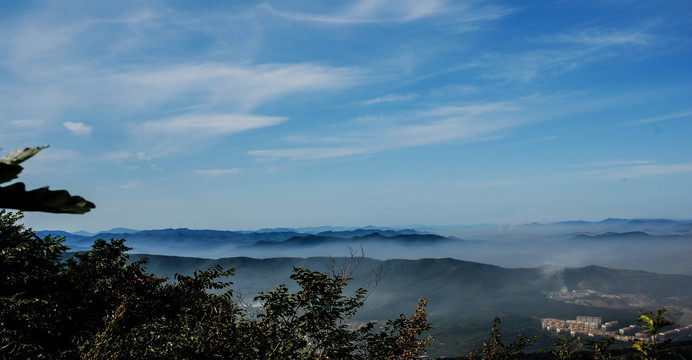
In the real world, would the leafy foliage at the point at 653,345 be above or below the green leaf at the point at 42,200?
below

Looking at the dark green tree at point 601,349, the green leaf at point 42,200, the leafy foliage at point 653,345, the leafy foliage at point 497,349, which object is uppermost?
the green leaf at point 42,200

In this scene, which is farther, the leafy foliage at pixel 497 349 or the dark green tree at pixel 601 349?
the leafy foliage at pixel 497 349

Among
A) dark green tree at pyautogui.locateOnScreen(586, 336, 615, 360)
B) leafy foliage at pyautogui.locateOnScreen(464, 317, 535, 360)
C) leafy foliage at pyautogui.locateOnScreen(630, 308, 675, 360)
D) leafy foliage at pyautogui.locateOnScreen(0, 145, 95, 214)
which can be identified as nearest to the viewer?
leafy foliage at pyautogui.locateOnScreen(0, 145, 95, 214)

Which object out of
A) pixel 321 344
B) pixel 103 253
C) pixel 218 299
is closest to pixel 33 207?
pixel 321 344

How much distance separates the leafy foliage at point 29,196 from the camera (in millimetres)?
1730

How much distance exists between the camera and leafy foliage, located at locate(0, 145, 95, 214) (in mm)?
1730

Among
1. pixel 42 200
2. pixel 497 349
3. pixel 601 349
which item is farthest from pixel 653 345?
pixel 42 200

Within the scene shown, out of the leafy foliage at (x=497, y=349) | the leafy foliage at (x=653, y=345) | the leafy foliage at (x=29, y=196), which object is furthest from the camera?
the leafy foliage at (x=497, y=349)

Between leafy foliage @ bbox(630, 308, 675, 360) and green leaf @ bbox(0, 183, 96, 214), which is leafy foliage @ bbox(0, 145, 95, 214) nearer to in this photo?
green leaf @ bbox(0, 183, 96, 214)

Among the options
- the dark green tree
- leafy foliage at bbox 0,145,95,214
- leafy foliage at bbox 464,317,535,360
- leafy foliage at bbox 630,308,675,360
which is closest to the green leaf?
leafy foliage at bbox 0,145,95,214

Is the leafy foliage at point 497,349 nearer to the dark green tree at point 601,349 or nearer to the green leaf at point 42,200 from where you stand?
the dark green tree at point 601,349

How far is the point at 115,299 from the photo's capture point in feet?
56.9

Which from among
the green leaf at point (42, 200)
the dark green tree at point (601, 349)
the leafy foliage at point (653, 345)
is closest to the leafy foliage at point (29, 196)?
the green leaf at point (42, 200)

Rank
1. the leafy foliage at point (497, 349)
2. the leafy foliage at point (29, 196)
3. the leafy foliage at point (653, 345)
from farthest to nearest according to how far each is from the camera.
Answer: the leafy foliage at point (497, 349)
the leafy foliage at point (653, 345)
the leafy foliage at point (29, 196)
